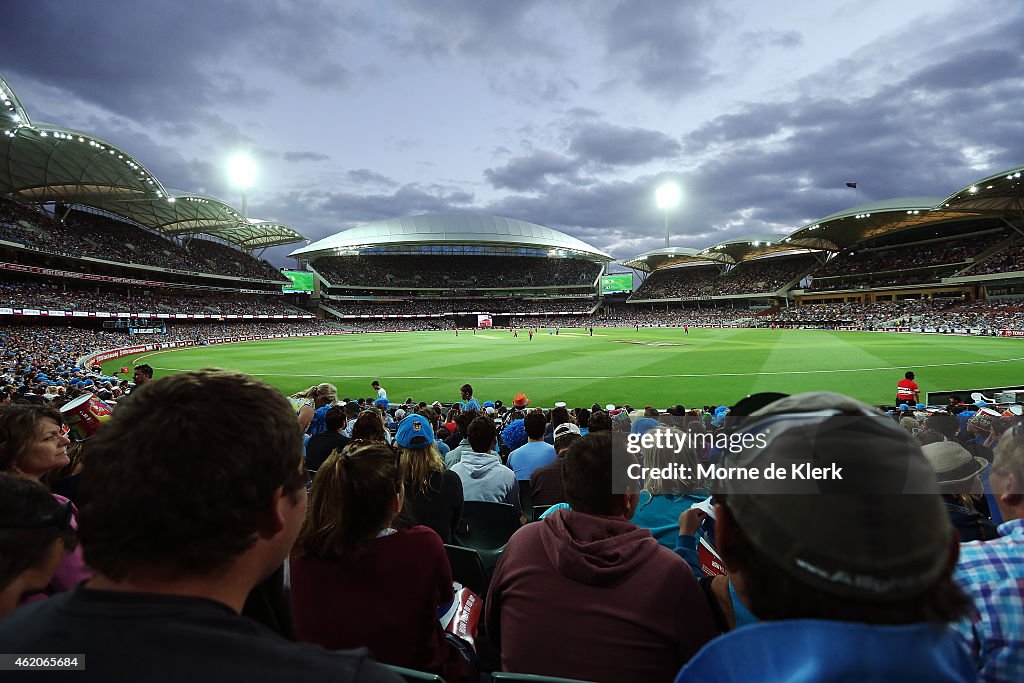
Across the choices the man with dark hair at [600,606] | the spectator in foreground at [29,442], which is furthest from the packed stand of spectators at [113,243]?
the man with dark hair at [600,606]

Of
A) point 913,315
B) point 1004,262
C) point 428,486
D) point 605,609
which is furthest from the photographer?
point 913,315

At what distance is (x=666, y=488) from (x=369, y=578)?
9.64 ft

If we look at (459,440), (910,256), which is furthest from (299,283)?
(910,256)

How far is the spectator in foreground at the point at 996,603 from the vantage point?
6.11 feet

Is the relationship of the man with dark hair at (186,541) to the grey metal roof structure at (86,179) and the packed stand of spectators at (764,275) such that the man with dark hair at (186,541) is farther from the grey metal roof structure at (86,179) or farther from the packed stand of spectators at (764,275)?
the packed stand of spectators at (764,275)

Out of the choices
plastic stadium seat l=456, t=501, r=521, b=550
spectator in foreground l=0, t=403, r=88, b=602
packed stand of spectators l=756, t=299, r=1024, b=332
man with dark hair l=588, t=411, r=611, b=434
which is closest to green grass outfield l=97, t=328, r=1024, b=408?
man with dark hair l=588, t=411, r=611, b=434

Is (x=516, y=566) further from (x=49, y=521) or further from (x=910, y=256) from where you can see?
(x=910, y=256)

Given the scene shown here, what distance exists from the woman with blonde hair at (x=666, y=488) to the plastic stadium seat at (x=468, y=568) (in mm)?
1491

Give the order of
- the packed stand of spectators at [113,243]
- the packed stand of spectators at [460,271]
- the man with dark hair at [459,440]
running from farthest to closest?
the packed stand of spectators at [460,271], the packed stand of spectators at [113,243], the man with dark hair at [459,440]

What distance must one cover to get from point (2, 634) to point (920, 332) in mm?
70615

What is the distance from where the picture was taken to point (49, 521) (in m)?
2.14

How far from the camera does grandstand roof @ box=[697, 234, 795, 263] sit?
85.6 meters

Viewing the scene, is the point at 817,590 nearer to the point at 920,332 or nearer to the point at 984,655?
the point at 984,655

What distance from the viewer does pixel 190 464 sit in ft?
4.22
